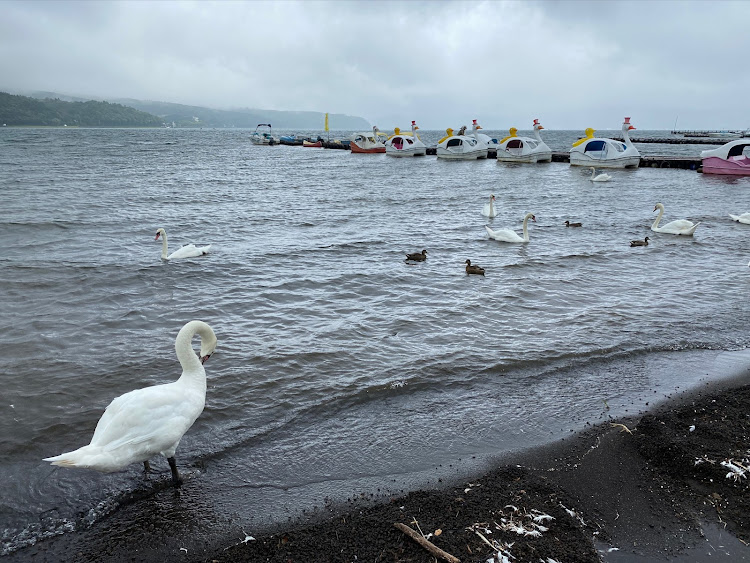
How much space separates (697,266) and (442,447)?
1181cm

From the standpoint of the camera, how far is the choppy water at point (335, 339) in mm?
5207

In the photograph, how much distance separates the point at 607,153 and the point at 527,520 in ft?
152

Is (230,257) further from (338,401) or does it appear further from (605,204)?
(605,204)

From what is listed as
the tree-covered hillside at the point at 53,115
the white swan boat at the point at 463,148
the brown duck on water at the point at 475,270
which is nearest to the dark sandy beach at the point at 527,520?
the brown duck on water at the point at 475,270

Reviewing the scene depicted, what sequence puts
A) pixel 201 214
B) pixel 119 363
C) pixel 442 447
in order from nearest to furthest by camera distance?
1. pixel 442 447
2. pixel 119 363
3. pixel 201 214

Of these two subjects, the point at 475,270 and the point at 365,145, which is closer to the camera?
the point at 475,270

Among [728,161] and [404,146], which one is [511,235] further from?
[404,146]

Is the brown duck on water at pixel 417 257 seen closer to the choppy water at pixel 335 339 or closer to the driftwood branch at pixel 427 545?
the choppy water at pixel 335 339

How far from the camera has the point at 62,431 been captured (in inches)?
228

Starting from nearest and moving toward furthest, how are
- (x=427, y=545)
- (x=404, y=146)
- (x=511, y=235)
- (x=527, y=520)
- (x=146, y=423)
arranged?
1. (x=427, y=545)
2. (x=527, y=520)
3. (x=146, y=423)
4. (x=511, y=235)
5. (x=404, y=146)

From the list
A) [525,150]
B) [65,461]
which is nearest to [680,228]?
[65,461]

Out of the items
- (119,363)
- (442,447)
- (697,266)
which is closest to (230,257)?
(119,363)

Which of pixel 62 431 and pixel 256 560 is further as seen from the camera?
pixel 62 431

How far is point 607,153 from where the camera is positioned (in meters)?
43.9
